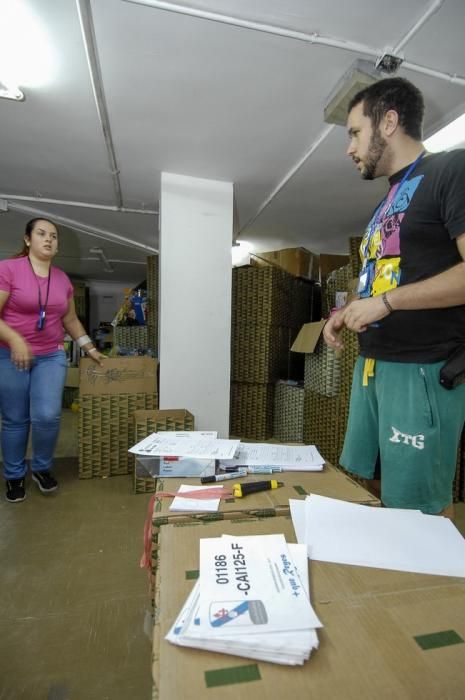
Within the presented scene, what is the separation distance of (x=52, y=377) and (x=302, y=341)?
1614 mm

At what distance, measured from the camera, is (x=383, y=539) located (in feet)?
1.74

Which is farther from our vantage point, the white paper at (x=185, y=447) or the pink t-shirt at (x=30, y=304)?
the pink t-shirt at (x=30, y=304)

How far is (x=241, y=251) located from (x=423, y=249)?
321cm

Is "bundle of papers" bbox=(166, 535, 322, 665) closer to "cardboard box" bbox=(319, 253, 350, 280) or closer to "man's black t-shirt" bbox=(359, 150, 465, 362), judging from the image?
"man's black t-shirt" bbox=(359, 150, 465, 362)

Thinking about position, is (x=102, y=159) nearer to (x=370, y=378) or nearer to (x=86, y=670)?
(x=370, y=378)

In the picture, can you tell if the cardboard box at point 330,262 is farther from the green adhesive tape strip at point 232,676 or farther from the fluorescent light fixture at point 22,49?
the green adhesive tape strip at point 232,676

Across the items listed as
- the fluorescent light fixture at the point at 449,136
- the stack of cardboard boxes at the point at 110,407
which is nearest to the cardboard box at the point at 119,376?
the stack of cardboard boxes at the point at 110,407

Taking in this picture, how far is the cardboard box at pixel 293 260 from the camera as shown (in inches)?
126

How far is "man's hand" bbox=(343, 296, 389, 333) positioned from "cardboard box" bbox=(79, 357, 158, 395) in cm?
149

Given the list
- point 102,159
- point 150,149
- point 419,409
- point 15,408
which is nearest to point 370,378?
point 419,409

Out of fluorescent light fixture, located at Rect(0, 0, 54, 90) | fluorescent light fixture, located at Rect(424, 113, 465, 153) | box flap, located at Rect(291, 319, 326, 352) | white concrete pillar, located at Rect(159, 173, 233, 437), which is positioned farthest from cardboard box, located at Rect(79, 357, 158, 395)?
fluorescent light fixture, located at Rect(424, 113, 465, 153)

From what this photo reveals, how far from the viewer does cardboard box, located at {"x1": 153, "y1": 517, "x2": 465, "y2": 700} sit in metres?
0.30

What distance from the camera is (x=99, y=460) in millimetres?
2021

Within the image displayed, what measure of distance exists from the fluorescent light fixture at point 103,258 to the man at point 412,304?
3.87 meters
